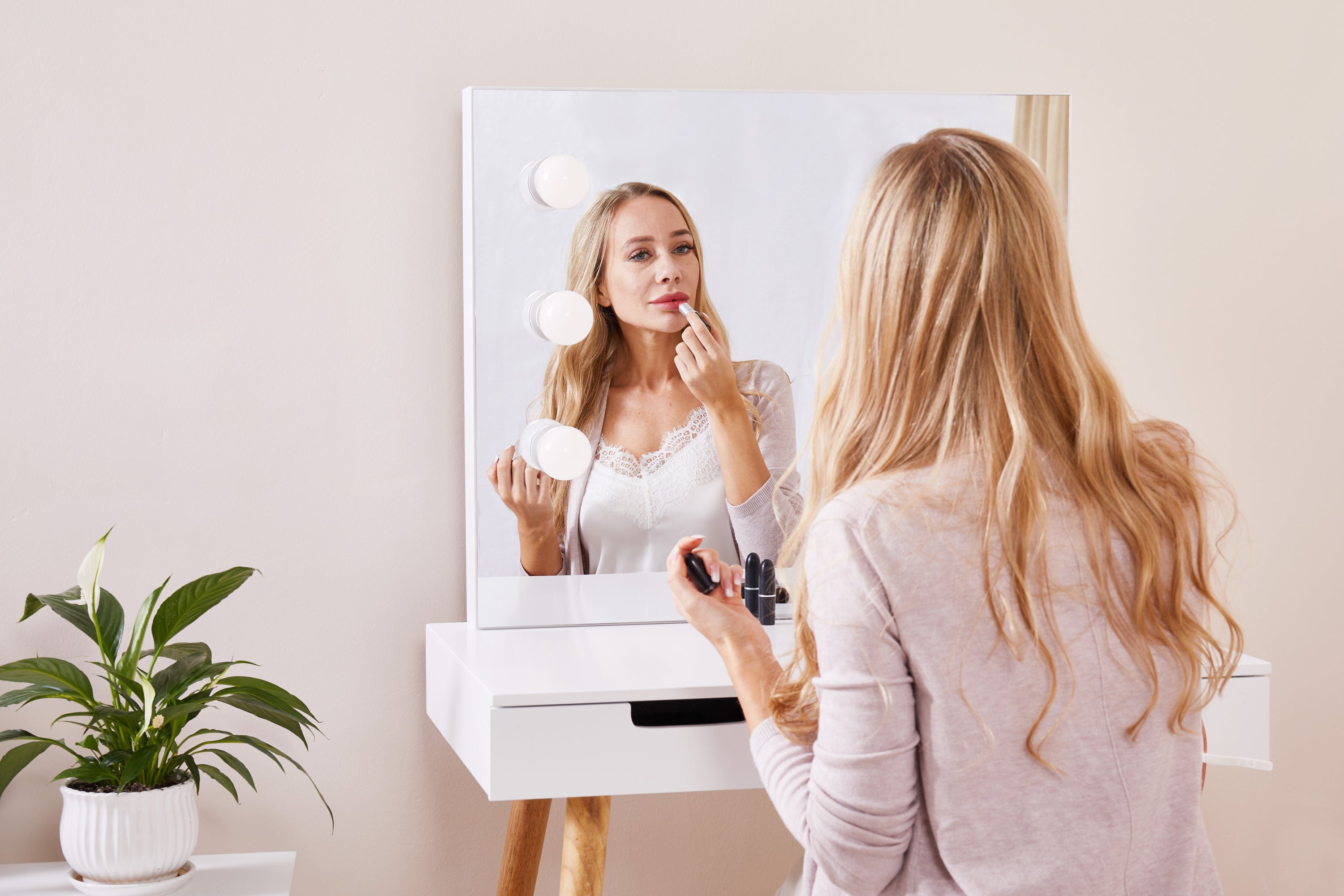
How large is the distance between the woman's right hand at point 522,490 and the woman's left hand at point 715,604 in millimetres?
390

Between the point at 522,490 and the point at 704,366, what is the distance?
1.01 feet

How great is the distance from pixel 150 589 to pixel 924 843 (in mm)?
1128

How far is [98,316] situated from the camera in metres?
1.50

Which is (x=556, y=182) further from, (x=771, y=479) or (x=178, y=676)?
(x=178, y=676)

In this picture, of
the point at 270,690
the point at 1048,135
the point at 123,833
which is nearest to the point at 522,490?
the point at 270,690

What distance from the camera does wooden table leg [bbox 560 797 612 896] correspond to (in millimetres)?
1311

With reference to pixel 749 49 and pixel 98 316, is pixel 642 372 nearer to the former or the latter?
pixel 749 49

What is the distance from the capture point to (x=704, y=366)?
62.9 inches

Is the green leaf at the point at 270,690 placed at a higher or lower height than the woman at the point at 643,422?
lower

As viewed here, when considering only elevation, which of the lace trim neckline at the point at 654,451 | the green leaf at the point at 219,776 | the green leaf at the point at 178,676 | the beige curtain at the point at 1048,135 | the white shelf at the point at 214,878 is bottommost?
the white shelf at the point at 214,878

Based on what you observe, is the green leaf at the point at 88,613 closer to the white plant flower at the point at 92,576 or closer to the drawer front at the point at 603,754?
the white plant flower at the point at 92,576

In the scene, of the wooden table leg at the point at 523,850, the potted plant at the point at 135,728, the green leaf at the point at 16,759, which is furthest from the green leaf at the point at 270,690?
the wooden table leg at the point at 523,850

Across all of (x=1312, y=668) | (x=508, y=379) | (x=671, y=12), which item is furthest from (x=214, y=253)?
(x=1312, y=668)

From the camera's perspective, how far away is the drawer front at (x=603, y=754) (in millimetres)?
1188
